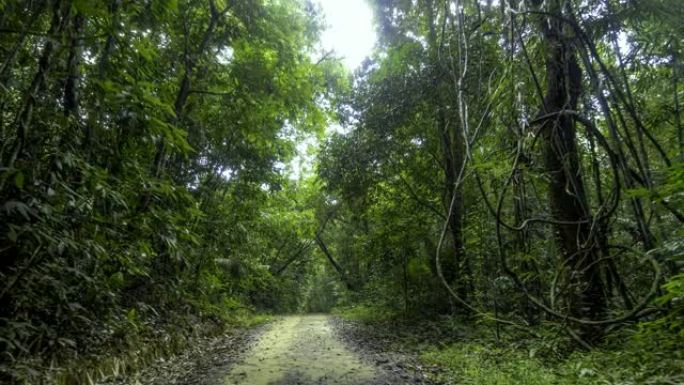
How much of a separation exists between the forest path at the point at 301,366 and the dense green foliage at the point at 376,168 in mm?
1193

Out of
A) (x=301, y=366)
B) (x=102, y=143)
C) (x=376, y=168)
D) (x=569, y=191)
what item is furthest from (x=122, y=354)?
(x=376, y=168)

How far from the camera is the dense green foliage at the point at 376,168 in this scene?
127 inches

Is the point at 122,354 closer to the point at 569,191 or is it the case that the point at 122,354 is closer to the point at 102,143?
the point at 102,143

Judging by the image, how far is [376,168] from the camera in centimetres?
970

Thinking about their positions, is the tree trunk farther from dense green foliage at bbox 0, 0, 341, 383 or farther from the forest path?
dense green foliage at bbox 0, 0, 341, 383

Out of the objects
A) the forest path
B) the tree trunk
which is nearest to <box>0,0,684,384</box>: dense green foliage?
the tree trunk

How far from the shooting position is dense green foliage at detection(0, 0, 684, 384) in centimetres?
322

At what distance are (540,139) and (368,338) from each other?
212 inches

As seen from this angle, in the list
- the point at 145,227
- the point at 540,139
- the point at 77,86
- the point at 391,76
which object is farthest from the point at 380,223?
the point at 77,86

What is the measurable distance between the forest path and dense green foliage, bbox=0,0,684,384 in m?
1.19

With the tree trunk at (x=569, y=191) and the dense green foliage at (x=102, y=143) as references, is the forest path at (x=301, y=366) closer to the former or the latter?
the dense green foliage at (x=102, y=143)

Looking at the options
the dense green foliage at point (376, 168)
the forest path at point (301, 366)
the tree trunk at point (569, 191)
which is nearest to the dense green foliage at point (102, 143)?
the dense green foliage at point (376, 168)

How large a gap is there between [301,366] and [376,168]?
5363 mm

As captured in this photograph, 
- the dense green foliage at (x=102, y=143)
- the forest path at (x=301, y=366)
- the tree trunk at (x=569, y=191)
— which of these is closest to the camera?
the dense green foliage at (x=102, y=143)
